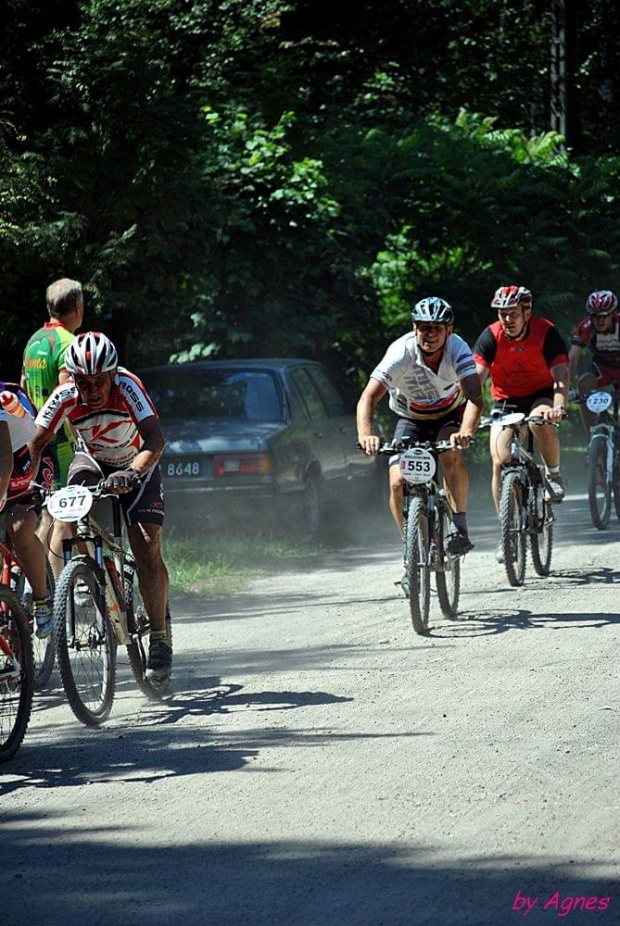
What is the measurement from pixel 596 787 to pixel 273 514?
745cm

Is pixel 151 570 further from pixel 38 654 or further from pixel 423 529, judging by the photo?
pixel 423 529

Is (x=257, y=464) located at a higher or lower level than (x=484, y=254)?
lower

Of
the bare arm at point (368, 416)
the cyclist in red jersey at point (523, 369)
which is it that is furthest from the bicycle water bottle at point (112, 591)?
the cyclist in red jersey at point (523, 369)

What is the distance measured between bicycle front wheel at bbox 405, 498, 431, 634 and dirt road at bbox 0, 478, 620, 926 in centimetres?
15

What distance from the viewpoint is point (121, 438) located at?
7434 mm

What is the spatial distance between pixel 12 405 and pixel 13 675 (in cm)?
179

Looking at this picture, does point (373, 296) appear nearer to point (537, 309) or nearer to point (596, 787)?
point (537, 309)

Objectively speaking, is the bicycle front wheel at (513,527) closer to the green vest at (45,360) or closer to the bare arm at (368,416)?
the bare arm at (368,416)

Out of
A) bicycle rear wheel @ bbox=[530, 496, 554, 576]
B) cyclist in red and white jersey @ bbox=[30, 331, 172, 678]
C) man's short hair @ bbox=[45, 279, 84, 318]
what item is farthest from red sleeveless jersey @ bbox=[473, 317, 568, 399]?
cyclist in red and white jersey @ bbox=[30, 331, 172, 678]

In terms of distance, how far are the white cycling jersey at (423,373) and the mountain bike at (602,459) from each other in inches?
160

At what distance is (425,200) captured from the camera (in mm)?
20172

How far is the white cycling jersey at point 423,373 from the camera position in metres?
9.52

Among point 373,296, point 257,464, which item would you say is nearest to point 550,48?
point 373,296

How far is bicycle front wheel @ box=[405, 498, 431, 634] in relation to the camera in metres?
8.79
